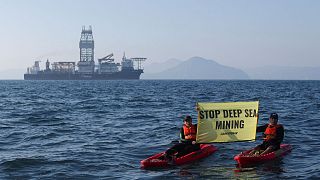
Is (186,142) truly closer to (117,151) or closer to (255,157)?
(255,157)

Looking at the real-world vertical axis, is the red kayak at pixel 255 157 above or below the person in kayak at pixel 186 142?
below

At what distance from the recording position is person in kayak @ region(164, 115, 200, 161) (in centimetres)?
1745

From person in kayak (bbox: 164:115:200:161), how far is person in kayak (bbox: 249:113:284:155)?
2.30m

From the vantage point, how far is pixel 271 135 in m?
17.8

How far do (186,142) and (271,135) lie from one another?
3.29m

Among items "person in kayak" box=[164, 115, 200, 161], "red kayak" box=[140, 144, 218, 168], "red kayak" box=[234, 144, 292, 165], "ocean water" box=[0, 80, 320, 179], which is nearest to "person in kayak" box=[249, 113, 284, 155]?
"red kayak" box=[234, 144, 292, 165]

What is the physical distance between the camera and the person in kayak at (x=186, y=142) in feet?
57.2

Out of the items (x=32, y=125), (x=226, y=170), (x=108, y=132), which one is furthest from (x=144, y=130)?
(x=226, y=170)

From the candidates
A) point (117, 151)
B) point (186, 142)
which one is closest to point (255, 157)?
point (186, 142)

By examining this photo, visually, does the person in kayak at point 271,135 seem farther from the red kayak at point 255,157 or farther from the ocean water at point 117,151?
the ocean water at point 117,151

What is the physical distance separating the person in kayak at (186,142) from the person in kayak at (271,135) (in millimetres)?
2298

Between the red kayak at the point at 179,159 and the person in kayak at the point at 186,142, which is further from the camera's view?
the person in kayak at the point at 186,142

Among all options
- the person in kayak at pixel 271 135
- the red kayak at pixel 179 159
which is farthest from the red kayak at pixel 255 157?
the red kayak at pixel 179 159

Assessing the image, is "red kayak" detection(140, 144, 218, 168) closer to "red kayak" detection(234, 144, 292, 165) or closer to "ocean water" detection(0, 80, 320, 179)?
"ocean water" detection(0, 80, 320, 179)
